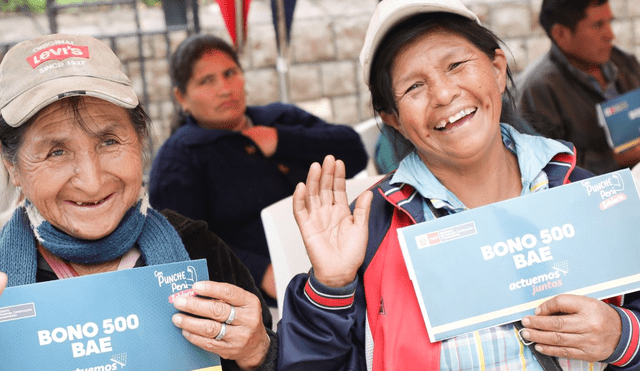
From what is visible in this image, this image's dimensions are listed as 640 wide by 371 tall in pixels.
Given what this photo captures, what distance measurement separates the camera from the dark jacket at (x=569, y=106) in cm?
390

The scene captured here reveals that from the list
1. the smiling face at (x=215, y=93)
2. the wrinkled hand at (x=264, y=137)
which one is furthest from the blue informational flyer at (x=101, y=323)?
the smiling face at (x=215, y=93)

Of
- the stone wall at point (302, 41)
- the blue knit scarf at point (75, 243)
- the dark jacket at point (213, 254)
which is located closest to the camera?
the blue knit scarf at point (75, 243)

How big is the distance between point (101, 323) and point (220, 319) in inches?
10.8

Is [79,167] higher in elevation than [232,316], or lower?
higher

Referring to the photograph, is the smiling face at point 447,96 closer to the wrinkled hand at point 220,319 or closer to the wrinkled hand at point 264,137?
the wrinkled hand at point 220,319

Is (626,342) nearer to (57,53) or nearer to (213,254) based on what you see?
(213,254)

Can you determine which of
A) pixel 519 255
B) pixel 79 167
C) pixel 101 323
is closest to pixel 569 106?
pixel 519 255

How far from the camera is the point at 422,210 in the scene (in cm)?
185

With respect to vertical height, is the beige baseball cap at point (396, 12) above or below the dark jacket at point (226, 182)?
below

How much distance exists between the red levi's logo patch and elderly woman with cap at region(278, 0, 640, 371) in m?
0.67

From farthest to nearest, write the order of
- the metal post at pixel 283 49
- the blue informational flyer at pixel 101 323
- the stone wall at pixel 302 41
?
the stone wall at pixel 302 41, the metal post at pixel 283 49, the blue informational flyer at pixel 101 323

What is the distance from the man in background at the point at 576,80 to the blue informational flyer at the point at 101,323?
282cm

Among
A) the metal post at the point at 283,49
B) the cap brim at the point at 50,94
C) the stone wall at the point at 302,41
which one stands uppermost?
the stone wall at the point at 302,41

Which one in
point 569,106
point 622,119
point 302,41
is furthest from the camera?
point 302,41
